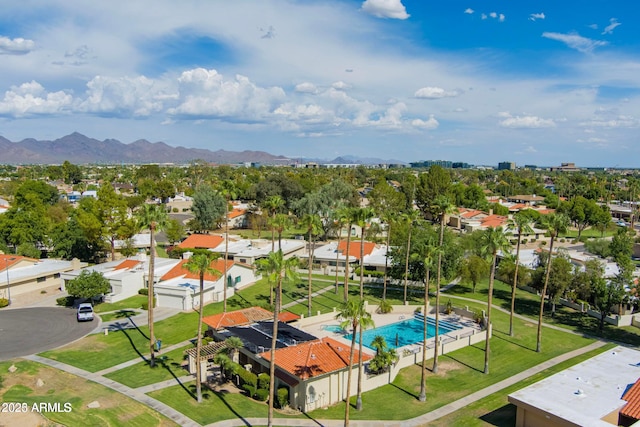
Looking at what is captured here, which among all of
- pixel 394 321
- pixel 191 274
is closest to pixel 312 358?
pixel 394 321

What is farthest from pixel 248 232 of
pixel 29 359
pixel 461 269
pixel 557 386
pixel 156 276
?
pixel 557 386

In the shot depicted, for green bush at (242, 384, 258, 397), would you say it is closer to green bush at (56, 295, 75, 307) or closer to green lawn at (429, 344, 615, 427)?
green lawn at (429, 344, 615, 427)

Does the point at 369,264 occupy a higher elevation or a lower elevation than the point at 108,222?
lower

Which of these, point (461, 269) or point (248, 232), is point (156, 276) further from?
point (248, 232)

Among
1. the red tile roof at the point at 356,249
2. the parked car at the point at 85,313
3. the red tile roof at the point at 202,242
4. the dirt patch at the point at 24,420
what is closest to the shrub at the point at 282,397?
the dirt patch at the point at 24,420

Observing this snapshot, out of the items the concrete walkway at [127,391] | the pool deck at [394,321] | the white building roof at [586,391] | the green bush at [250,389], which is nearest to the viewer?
the white building roof at [586,391]

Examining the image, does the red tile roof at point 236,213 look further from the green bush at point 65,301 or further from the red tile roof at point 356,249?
the green bush at point 65,301
